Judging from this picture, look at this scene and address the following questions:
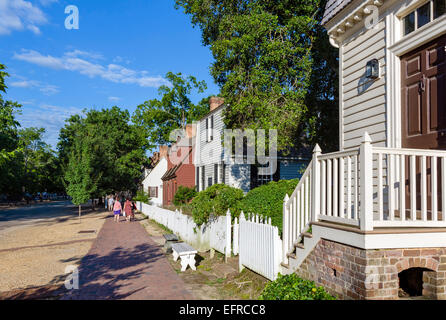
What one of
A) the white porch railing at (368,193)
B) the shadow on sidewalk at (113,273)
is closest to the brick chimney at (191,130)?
the shadow on sidewalk at (113,273)

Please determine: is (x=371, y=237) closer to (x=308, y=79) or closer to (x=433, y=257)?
(x=433, y=257)

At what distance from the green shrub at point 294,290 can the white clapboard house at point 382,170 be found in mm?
193

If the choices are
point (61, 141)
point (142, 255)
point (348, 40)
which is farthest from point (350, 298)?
point (61, 141)

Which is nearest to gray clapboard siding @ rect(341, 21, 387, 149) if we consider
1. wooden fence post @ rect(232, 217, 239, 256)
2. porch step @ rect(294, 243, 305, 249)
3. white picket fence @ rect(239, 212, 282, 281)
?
porch step @ rect(294, 243, 305, 249)

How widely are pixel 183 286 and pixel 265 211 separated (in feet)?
13.3

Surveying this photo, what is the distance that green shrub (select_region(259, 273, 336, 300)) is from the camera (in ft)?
16.7

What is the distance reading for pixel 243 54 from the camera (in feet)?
44.1

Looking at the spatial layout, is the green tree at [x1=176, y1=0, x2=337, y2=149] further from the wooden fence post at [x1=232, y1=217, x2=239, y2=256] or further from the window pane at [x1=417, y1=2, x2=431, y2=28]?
the window pane at [x1=417, y1=2, x2=431, y2=28]

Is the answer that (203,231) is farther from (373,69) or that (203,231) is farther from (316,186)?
(373,69)

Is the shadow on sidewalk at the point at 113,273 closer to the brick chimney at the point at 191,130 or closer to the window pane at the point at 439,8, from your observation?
the window pane at the point at 439,8

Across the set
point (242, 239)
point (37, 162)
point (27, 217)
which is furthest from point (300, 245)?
point (37, 162)

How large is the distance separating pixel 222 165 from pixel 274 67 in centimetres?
910

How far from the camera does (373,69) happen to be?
280 inches

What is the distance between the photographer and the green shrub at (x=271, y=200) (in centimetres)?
1094
